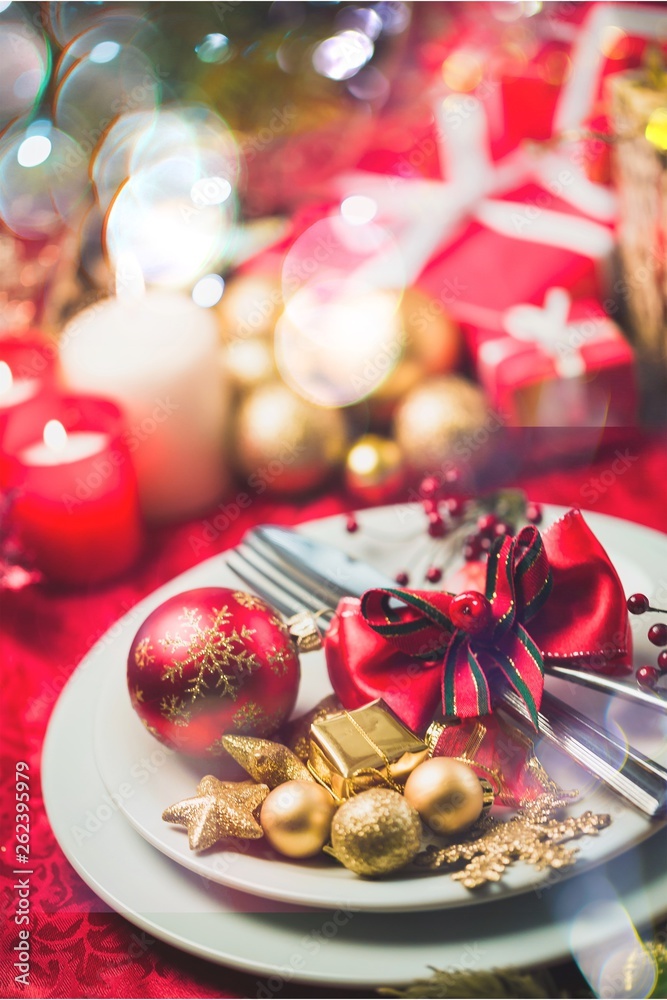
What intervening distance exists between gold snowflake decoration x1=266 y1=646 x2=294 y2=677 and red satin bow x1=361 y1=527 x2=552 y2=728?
0.06 meters

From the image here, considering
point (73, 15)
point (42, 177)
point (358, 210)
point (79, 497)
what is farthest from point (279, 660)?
point (73, 15)

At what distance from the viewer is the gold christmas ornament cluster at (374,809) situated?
0.47m

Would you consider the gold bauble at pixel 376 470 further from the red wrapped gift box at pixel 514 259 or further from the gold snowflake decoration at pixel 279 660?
the gold snowflake decoration at pixel 279 660

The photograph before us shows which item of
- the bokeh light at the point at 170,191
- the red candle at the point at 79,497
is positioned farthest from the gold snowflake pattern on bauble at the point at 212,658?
the bokeh light at the point at 170,191

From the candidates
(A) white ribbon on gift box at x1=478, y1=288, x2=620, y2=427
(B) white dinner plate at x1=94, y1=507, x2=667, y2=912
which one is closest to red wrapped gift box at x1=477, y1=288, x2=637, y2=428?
(A) white ribbon on gift box at x1=478, y1=288, x2=620, y2=427

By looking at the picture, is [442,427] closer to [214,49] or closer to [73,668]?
[73,668]

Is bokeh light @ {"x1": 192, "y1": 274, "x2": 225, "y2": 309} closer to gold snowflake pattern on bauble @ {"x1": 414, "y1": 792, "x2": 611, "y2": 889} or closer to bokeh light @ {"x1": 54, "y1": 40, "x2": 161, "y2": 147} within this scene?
bokeh light @ {"x1": 54, "y1": 40, "x2": 161, "y2": 147}

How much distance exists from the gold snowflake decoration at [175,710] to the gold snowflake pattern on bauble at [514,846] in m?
0.17

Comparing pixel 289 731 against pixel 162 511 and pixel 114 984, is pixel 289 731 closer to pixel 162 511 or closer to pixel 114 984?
pixel 114 984

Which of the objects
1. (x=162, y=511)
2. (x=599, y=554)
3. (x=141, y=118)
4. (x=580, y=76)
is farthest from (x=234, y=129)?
(x=599, y=554)

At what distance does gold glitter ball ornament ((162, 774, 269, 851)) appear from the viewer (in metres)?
0.50

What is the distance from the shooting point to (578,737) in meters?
0.54

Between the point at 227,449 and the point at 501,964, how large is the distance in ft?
2.13

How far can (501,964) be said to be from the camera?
1.48ft
